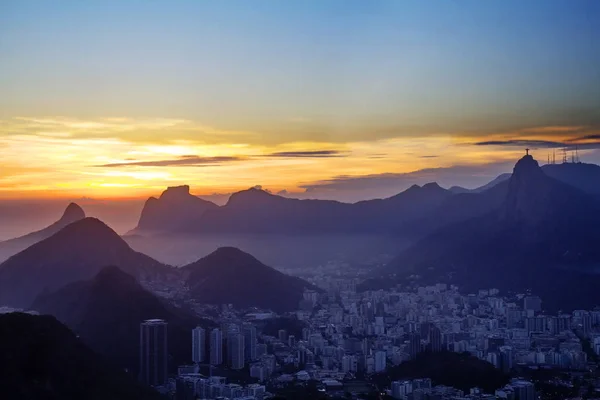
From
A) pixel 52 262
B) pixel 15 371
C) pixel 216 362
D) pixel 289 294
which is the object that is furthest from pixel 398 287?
pixel 15 371

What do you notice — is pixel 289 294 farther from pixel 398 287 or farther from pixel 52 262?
pixel 52 262

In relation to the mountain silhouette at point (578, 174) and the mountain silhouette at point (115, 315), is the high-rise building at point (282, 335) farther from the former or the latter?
the mountain silhouette at point (578, 174)

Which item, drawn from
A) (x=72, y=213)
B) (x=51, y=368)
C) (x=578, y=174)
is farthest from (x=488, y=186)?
(x=51, y=368)

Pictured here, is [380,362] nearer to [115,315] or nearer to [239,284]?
[115,315]

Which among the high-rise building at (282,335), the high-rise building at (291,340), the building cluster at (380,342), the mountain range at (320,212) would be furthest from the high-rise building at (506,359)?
the mountain range at (320,212)

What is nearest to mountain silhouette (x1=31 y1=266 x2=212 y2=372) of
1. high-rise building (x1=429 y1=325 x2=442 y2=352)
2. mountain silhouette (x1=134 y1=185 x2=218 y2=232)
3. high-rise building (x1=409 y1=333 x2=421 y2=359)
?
high-rise building (x1=409 y1=333 x2=421 y2=359)
